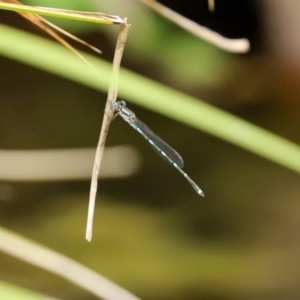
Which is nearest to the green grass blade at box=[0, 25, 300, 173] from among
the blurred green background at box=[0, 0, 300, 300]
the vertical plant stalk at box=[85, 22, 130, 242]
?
the vertical plant stalk at box=[85, 22, 130, 242]

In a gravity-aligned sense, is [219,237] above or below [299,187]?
below

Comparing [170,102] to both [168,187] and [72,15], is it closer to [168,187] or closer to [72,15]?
[72,15]

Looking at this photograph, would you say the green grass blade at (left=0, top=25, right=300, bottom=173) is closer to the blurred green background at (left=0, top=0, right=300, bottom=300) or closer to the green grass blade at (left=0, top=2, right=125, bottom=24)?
the green grass blade at (left=0, top=2, right=125, bottom=24)

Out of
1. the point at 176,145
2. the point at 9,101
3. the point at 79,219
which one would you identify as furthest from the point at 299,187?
the point at 9,101

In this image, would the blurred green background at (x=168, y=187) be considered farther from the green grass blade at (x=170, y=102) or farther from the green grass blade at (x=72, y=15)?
the green grass blade at (x=72, y=15)

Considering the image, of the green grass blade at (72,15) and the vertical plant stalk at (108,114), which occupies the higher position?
the green grass blade at (72,15)

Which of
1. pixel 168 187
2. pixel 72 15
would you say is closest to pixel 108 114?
pixel 72 15

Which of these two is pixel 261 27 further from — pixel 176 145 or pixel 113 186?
pixel 113 186

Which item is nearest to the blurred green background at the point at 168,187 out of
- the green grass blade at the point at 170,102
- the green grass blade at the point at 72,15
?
the green grass blade at the point at 170,102
